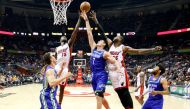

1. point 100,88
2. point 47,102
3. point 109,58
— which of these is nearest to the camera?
point 47,102

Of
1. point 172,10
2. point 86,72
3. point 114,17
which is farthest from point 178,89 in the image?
point 114,17

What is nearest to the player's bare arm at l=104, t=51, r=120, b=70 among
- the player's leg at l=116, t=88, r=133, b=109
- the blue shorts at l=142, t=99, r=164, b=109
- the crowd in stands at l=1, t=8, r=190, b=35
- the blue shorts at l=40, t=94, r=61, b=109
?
the player's leg at l=116, t=88, r=133, b=109

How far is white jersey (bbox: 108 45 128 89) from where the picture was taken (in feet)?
21.1

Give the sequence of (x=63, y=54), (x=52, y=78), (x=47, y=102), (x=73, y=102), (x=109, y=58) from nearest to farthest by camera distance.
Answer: (x=52, y=78), (x=47, y=102), (x=109, y=58), (x=63, y=54), (x=73, y=102)

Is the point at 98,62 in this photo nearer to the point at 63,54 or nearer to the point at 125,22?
the point at 63,54

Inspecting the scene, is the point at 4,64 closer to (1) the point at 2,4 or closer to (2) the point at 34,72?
(2) the point at 34,72

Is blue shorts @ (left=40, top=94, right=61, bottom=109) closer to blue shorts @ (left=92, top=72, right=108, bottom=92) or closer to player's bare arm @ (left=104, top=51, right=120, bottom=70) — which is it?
blue shorts @ (left=92, top=72, right=108, bottom=92)

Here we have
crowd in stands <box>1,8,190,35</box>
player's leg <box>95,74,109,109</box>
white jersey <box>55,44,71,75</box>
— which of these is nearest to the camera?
player's leg <box>95,74,109,109</box>

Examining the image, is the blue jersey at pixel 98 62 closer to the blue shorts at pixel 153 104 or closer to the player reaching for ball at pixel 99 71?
the player reaching for ball at pixel 99 71

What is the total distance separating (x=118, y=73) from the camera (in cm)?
652

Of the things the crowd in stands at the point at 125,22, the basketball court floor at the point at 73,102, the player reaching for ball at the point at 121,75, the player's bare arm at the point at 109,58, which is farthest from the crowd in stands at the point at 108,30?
the player's bare arm at the point at 109,58

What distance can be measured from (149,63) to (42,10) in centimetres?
1644

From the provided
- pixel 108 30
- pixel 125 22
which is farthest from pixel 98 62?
pixel 125 22

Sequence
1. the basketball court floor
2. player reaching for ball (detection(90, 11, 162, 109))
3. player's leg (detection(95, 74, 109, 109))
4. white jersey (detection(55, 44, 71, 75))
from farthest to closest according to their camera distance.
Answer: the basketball court floor → white jersey (detection(55, 44, 71, 75)) → player's leg (detection(95, 74, 109, 109)) → player reaching for ball (detection(90, 11, 162, 109))
